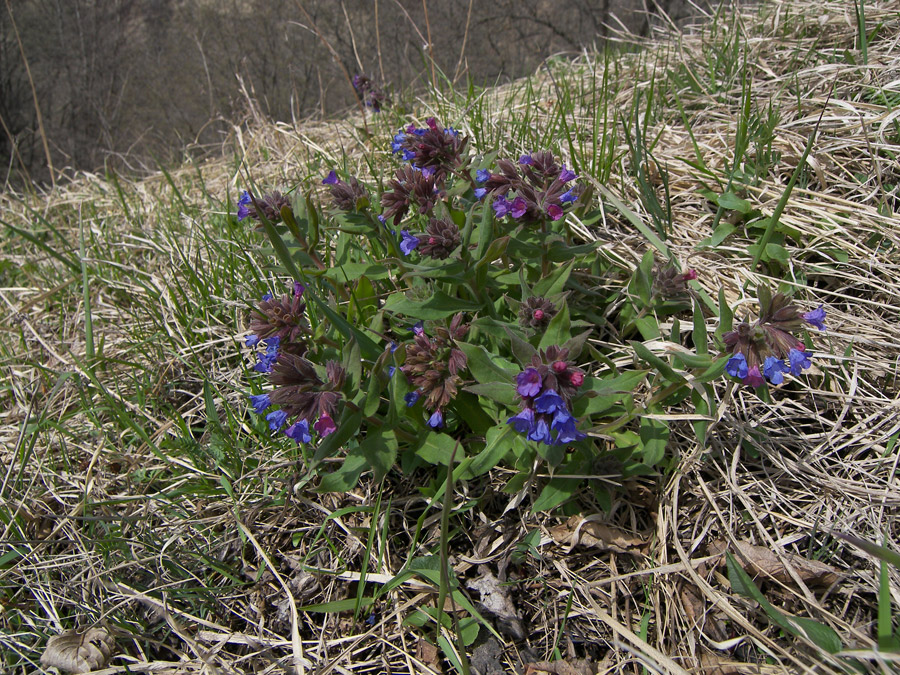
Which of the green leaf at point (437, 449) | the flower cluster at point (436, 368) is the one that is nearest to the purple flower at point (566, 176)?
the flower cluster at point (436, 368)

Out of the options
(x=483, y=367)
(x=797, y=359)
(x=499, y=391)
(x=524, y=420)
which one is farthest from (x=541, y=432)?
(x=797, y=359)

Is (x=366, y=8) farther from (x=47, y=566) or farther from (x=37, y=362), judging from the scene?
(x=47, y=566)

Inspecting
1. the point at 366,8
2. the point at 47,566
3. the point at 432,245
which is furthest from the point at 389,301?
the point at 366,8

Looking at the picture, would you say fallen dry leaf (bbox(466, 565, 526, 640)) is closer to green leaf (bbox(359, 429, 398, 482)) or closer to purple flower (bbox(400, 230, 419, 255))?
green leaf (bbox(359, 429, 398, 482))

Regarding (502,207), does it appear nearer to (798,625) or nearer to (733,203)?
(733,203)

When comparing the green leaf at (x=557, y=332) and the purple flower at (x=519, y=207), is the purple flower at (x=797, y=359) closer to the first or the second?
the green leaf at (x=557, y=332)

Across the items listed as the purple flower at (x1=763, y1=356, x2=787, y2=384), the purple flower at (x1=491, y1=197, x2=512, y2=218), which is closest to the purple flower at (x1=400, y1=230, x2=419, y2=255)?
the purple flower at (x1=491, y1=197, x2=512, y2=218)
